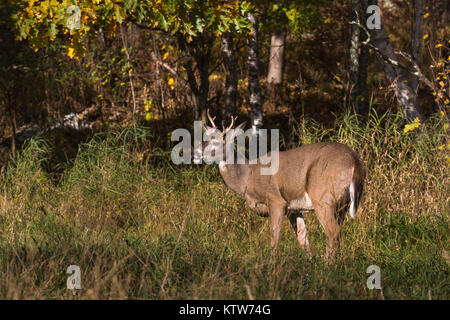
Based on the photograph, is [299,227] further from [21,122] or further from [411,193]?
[21,122]

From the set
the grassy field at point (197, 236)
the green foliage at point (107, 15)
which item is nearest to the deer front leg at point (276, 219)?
the grassy field at point (197, 236)

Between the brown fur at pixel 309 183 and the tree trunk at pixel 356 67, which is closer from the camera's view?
the brown fur at pixel 309 183

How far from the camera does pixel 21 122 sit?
36.1 ft

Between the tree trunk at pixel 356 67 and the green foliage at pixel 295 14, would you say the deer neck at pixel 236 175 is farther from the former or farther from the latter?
the tree trunk at pixel 356 67

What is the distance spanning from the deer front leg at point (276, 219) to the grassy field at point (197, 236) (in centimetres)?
12

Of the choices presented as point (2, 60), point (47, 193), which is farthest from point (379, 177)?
point (2, 60)

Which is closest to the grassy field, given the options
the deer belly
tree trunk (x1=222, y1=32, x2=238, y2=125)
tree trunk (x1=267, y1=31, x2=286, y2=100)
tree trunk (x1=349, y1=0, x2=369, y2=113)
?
the deer belly

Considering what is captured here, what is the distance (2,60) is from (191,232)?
6.46 meters

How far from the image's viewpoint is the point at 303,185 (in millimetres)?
5863

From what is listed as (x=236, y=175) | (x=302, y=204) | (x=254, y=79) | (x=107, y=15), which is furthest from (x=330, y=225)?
(x=254, y=79)

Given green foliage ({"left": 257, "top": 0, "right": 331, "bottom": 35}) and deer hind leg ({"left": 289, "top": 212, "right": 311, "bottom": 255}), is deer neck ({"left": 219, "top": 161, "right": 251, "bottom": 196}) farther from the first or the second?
green foliage ({"left": 257, "top": 0, "right": 331, "bottom": 35})

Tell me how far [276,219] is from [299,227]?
30 cm

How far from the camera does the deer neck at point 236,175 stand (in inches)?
254

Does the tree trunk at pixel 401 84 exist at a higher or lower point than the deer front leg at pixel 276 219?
higher
